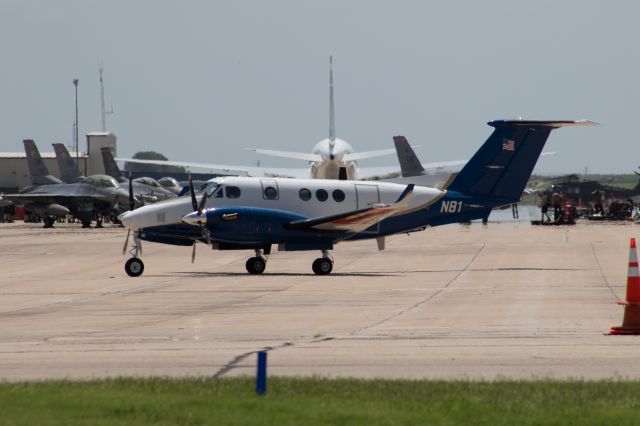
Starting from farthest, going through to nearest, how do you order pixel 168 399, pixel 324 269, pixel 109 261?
pixel 109 261 < pixel 324 269 < pixel 168 399

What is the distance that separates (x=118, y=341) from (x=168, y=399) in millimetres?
5424

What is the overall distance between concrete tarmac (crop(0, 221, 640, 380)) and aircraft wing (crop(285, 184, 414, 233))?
4.18 ft

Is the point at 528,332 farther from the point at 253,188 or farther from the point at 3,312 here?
the point at 253,188

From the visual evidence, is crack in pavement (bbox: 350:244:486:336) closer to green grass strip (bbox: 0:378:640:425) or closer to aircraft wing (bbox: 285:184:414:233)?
aircraft wing (bbox: 285:184:414:233)

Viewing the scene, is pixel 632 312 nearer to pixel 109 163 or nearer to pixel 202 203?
pixel 202 203

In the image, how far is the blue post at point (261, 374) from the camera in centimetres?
1088

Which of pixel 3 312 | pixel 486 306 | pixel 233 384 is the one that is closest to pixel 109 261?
pixel 3 312

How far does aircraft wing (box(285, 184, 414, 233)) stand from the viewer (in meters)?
31.5

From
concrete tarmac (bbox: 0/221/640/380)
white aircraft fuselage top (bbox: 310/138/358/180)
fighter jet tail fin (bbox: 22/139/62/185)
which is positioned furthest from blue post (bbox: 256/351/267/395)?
fighter jet tail fin (bbox: 22/139/62/185)

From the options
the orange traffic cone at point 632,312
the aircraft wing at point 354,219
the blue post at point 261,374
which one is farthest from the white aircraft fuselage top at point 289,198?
the blue post at point 261,374

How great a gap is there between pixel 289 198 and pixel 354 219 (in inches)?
70.8

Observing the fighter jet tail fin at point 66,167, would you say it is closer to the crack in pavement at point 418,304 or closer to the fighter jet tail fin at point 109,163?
the fighter jet tail fin at point 109,163

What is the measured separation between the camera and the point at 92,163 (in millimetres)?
126312

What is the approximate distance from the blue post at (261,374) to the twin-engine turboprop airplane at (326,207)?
64.1ft
